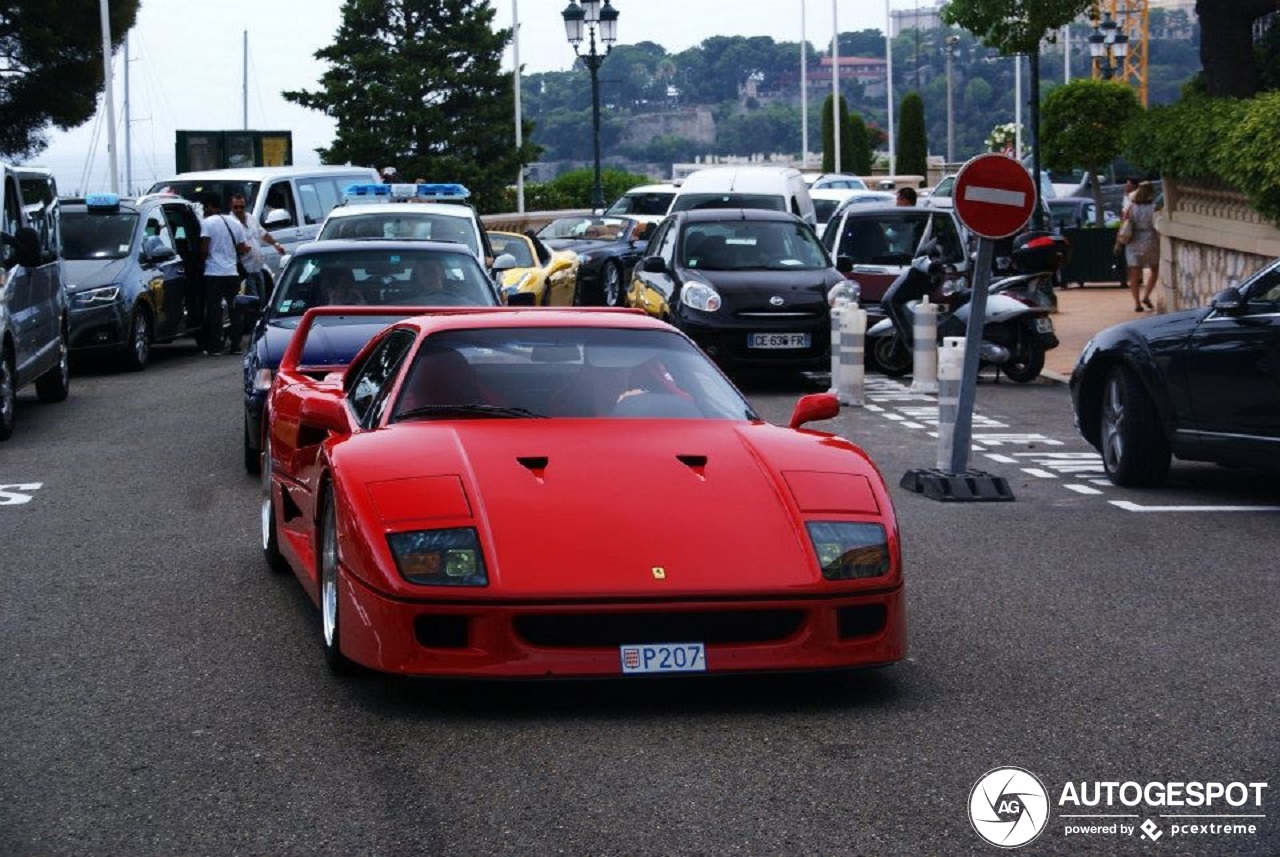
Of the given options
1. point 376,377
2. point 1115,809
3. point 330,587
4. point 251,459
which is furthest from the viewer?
point 251,459

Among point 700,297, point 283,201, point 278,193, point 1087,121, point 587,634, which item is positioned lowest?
point 587,634

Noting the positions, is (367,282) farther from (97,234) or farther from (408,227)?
(97,234)

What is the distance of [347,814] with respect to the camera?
575 cm

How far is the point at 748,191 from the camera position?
106 ft

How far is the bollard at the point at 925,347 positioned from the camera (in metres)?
20.3

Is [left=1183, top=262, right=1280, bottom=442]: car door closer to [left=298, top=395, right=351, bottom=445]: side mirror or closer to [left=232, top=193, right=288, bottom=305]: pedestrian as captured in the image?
[left=298, top=395, right=351, bottom=445]: side mirror

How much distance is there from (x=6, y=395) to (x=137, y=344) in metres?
7.14

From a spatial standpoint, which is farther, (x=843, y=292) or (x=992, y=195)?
(x=843, y=292)

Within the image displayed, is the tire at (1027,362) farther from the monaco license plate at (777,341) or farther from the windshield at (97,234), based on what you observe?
the windshield at (97,234)

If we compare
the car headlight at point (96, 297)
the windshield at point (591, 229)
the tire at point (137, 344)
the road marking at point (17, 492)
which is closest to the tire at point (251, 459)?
the road marking at point (17, 492)

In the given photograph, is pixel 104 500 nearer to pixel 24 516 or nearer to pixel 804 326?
pixel 24 516

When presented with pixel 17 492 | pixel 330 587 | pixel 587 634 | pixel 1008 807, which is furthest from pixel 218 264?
pixel 1008 807

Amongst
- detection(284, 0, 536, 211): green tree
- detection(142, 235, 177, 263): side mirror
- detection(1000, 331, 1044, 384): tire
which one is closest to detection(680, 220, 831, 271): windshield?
detection(1000, 331, 1044, 384): tire

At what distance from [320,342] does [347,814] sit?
7835mm
